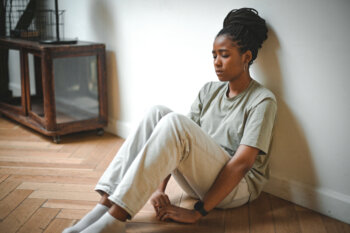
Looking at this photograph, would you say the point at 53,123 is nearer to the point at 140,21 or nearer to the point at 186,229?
the point at 140,21

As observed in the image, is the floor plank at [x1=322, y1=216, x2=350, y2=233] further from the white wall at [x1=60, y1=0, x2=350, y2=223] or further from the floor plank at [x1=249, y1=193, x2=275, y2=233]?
the floor plank at [x1=249, y1=193, x2=275, y2=233]

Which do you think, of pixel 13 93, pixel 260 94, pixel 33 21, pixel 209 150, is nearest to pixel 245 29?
pixel 260 94

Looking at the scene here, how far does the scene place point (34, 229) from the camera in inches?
52.2

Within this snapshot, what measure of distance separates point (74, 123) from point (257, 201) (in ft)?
4.02

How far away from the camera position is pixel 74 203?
1.53 m

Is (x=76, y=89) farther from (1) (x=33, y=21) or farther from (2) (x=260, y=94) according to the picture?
(2) (x=260, y=94)

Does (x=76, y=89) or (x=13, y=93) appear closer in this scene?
(x=76, y=89)

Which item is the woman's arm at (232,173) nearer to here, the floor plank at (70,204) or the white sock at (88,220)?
the white sock at (88,220)

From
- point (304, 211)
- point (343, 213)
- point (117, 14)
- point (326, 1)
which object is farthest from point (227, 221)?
point (117, 14)

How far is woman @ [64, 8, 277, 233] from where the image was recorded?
1.19m

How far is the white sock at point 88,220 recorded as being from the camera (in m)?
1.23

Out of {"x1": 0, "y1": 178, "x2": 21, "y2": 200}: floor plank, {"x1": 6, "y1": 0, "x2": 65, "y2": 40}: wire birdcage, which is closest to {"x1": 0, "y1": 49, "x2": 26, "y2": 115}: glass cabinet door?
{"x1": 6, "y1": 0, "x2": 65, "y2": 40}: wire birdcage

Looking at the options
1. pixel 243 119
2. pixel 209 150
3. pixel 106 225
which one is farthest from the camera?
pixel 243 119

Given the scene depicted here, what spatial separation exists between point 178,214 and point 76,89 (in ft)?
4.15
